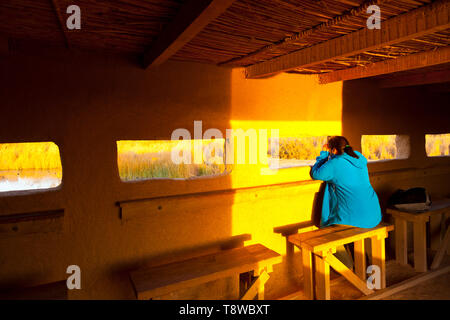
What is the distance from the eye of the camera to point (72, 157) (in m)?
2.66

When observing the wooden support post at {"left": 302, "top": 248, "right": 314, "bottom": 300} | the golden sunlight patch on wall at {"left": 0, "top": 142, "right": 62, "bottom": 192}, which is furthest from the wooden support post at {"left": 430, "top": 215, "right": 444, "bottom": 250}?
the golden sunlight patch on wall at {"left": 0, "top": 142, "right": 62, "bottom": 192}

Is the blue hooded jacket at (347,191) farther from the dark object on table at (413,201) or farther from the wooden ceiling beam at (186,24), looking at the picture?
the wooden ceiling beam at (186,24)

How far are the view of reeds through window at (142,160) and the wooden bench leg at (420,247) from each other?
1.29 metres

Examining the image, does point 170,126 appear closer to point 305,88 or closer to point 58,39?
point 58,39

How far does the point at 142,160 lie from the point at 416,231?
4.37 meters

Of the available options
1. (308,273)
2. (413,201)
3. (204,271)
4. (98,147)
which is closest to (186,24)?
(98,147)

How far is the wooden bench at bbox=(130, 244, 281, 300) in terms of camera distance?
2541 millimetres

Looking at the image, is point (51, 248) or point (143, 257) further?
point (143, 257)

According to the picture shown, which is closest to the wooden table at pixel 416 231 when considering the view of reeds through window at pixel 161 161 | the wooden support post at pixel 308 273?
the wooden support post at pixel 308 273

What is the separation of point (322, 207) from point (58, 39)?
145 inches

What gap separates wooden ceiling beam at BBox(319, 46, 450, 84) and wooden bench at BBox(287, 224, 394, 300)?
2029 mm

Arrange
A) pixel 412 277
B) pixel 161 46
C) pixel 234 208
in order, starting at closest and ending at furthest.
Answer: pixel 161 46 < pixel 234 208 < pixel 412 277
